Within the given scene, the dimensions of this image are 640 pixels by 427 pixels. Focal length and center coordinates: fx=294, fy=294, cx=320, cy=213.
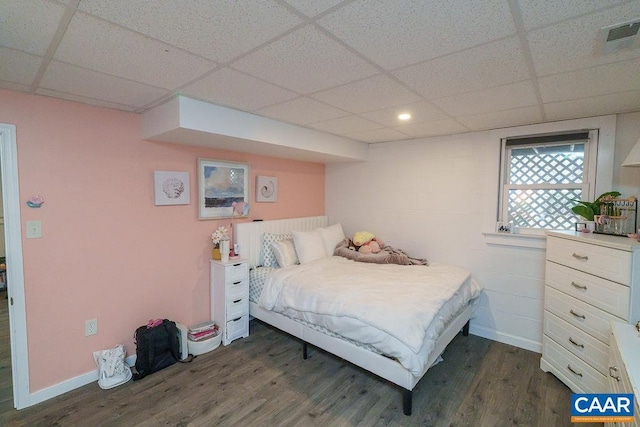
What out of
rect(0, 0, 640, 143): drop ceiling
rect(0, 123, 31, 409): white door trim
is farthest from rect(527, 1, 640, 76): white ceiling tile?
rect(0, 123, 31, 409): white door trim

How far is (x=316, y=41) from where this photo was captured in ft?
4.53

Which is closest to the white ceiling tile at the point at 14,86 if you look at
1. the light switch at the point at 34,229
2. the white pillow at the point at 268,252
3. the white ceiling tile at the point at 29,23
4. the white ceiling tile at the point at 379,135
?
the white ceiling tile at the point at 29,23

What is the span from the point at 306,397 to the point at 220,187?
2.19 m

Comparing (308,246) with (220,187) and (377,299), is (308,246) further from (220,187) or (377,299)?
(377,299)

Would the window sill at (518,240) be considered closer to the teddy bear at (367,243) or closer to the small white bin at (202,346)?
the teddy bear at (367,243)

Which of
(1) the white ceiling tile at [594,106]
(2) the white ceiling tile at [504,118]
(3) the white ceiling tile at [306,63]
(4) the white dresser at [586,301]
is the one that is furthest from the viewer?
(2) the white ceiling tile at [504,118]

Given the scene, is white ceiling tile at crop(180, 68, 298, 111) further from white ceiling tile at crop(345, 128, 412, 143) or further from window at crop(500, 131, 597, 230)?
window at crop(500, 131, 597, 230)

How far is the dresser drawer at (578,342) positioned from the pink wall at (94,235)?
330cm

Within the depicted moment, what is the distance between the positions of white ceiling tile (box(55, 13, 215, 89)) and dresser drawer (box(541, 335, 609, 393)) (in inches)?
127

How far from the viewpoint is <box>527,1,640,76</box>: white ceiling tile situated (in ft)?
3.78

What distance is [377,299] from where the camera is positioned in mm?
2293

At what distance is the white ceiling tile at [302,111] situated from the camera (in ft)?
7.57

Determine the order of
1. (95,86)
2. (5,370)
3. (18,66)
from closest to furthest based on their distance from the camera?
(18,66), (95,86), (5,370)

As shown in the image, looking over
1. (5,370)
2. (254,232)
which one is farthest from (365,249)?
(5,370)
